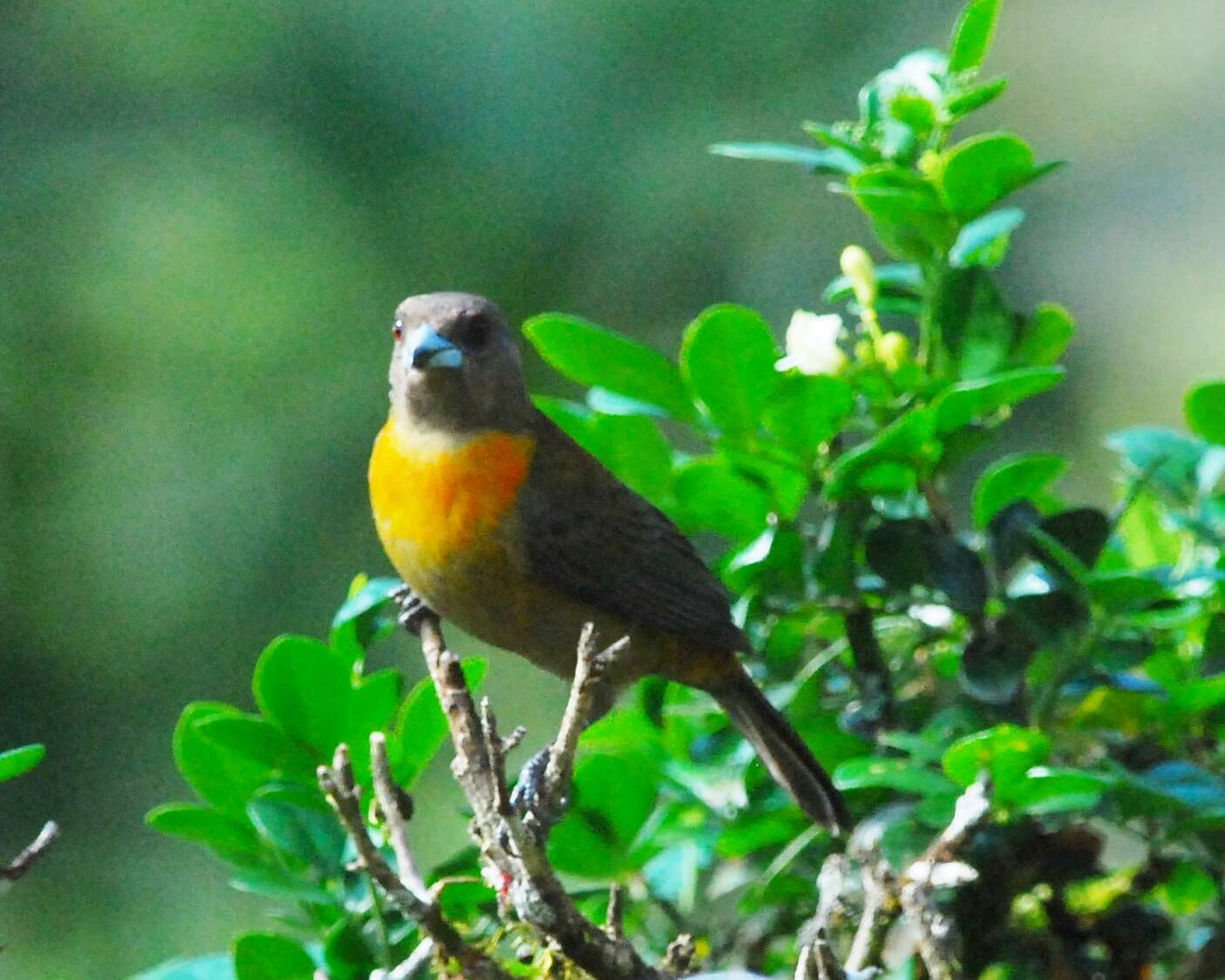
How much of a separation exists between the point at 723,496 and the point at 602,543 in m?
0.36

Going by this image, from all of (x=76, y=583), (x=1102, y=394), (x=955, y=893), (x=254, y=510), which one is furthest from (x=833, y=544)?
(x=1102, y=394)

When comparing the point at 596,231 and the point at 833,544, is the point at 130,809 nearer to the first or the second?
the point at 596,231

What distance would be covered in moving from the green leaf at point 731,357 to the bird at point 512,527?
0.91 feet

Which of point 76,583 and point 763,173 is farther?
point 763,173

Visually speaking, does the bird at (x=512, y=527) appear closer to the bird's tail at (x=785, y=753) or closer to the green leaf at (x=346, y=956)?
the bird's tail at (x=785, y=753)

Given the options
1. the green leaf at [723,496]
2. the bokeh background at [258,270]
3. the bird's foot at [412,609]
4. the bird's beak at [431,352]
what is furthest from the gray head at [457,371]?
the bokeh background at [258,270]

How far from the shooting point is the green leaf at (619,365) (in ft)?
5.41

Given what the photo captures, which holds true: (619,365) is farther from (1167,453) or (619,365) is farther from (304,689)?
(1167,453)

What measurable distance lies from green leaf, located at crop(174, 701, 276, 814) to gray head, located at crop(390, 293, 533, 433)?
1.82 ft

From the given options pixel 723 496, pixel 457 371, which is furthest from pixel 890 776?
pixel 457 371

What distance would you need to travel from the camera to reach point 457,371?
2.00 m

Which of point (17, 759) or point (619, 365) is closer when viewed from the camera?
point (17, 759)

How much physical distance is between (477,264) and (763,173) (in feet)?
2.11

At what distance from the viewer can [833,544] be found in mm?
1589
